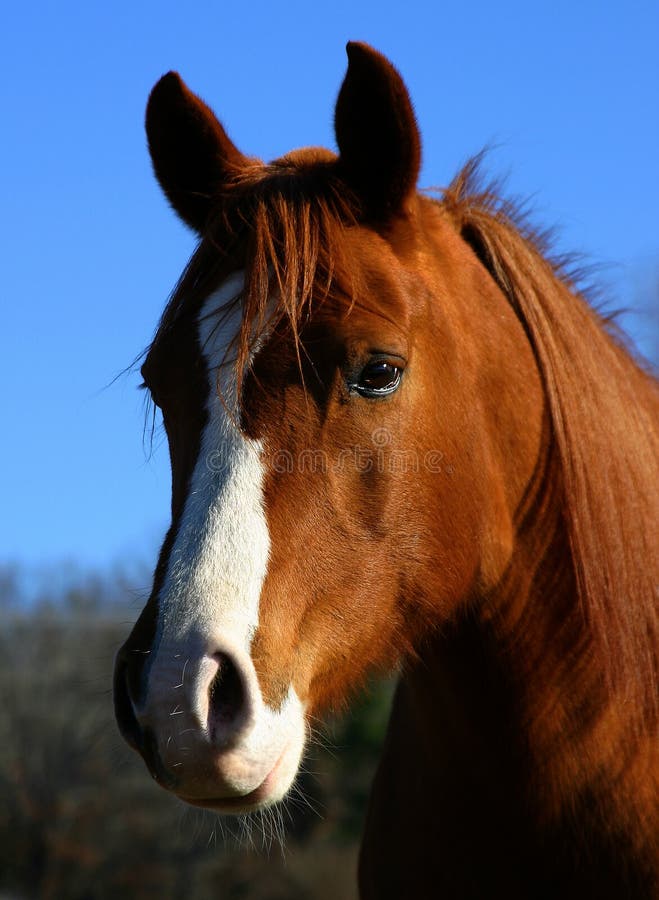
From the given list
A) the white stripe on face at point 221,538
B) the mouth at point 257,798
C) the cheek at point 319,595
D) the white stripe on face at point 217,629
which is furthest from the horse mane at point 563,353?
the mouth at point 257,798

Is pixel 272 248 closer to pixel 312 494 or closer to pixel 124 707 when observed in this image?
pixel 312 494

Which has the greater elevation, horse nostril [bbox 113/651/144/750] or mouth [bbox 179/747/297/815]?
horse nostril [bbox 113/651/144/750]

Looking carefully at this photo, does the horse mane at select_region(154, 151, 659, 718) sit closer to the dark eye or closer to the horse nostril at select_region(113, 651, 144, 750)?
the dark eye

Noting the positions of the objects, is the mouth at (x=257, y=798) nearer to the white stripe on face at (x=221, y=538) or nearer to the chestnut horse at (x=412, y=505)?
the chestnut horse at (x=412, y=505)

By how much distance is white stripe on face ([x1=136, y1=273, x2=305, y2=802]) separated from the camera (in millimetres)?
2518

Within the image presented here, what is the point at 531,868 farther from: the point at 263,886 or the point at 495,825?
the point at 263,886

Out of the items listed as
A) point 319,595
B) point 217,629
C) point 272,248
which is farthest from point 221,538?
point 272,248

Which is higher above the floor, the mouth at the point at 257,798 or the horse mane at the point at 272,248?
the horse mane at the point at 272,248

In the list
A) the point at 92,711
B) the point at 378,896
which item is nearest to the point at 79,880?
the point at 92,711

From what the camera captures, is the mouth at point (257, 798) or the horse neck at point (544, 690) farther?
the horse neck at point (544, 690)

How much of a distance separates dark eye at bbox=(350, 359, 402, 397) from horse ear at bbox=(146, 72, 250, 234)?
1.00 m

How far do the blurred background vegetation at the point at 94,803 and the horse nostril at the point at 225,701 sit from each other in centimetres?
2251

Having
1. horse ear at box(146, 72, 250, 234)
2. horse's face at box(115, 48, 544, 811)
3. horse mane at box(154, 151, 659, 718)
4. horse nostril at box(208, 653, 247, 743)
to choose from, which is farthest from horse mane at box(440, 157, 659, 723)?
horse nostril at box(208, 653, 247, 743)

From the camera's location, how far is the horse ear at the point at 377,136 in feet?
10.5
